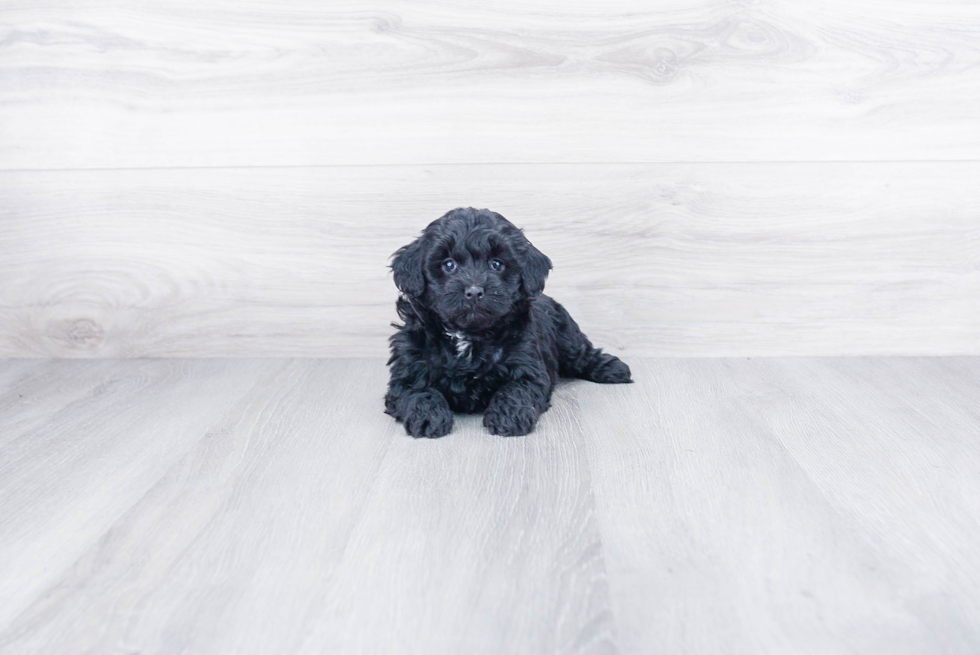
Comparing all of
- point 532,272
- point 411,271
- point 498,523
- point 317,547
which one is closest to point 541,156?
point 532,272

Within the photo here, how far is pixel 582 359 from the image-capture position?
7.89ft

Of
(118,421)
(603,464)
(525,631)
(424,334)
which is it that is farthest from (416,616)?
(118,421)

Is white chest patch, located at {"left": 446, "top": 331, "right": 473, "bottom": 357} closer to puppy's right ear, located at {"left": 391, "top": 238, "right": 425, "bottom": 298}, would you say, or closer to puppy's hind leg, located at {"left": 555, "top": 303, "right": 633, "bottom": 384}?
puppy's right ear, located at {"left": 391, "top": 238, "right": 425, "bottom": 298}

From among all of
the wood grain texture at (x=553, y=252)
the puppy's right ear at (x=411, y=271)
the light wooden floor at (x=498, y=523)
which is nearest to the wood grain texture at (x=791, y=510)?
the light wooden floor at (x=498, y=523)

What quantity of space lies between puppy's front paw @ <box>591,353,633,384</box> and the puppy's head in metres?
0.48

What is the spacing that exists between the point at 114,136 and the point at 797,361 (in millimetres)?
2314

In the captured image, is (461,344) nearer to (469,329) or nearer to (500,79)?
(469,329)

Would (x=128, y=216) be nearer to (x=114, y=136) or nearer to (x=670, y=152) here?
(x=114, y=136)

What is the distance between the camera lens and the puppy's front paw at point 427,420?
1897 mm

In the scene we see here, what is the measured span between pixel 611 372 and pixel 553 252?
442 mm

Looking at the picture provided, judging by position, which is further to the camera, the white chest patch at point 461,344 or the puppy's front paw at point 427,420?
the white chest patch at point 461,344

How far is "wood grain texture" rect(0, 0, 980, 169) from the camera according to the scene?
A: 2.43m

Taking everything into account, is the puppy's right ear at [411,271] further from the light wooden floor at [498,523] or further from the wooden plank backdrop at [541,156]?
the wooden plank backdrop at [541,156]

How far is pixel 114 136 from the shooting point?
2.54m
